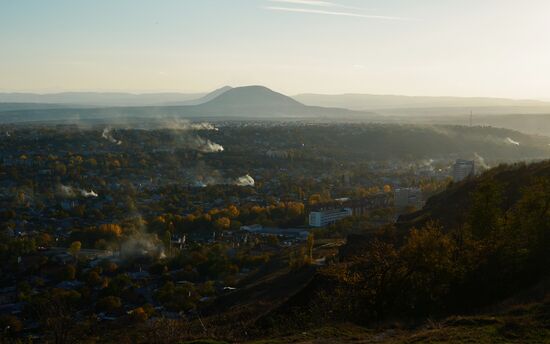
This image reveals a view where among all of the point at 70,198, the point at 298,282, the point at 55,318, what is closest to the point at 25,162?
the point at 70,198

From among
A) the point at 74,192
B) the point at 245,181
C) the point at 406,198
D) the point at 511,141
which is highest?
the point at 511,141

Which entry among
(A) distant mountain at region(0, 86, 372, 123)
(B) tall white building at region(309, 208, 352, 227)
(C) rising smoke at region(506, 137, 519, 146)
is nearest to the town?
(B) tall white building at region(309, 208, 352, 227)

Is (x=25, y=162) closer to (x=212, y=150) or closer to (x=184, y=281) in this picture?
(x=212, y=150)

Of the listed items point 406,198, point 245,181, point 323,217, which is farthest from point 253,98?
point 323,217

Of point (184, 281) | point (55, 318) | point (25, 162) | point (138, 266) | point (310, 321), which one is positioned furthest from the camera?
point (25, 162)

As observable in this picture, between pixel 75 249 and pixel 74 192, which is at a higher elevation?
pixel 75 249

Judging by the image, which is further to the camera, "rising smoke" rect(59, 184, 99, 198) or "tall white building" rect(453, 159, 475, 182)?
"tall white building" rect(453, 159, 475, 182)

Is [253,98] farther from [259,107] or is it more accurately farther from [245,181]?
[245,181]

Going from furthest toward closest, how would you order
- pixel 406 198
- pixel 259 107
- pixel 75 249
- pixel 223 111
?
pixel 259 107
pixel 223 111
pixel 406 198
pixel 75 249

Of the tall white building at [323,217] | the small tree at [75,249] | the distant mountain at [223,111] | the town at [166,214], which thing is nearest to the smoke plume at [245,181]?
the town at [166,214]

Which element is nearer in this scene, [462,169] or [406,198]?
[406,198]

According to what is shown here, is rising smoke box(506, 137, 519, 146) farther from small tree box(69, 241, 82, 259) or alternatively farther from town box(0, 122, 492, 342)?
small tree box(69, 241, 82, 259)
